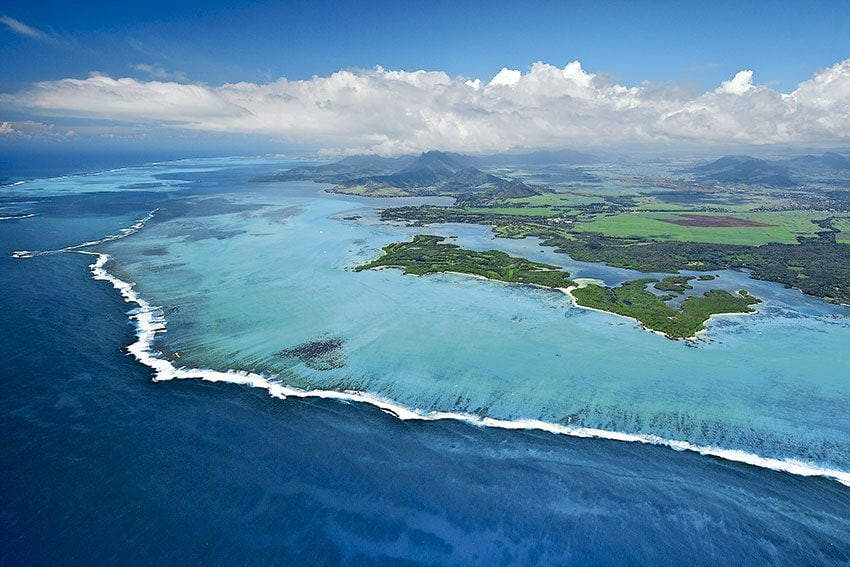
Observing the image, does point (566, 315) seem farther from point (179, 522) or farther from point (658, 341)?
point (179, 522)

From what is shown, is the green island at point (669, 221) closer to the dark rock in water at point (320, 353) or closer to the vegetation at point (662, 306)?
the vegetation at point (662, 306)

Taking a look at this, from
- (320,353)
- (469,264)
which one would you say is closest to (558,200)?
(469,264)

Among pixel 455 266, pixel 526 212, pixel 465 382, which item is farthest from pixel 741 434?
pixel 526 212

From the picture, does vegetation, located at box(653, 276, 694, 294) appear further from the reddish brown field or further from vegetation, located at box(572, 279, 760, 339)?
the reddish brown field

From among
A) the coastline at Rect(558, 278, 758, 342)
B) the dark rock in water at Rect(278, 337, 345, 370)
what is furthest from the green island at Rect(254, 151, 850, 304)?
the dark rock in water at Rect(278, 337, 345, 370)

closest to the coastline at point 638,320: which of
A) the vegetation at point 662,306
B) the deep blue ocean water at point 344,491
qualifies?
the vegetation at point 662,306
